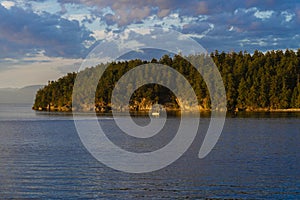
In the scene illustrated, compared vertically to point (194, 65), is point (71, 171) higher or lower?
lower

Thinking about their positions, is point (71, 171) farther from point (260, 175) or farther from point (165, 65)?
point (165, 65)

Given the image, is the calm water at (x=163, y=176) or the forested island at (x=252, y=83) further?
the forested island at (x=252, y=83)

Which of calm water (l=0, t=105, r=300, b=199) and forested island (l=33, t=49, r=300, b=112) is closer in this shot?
calm water (l=0, t=105, r=300, b=199)

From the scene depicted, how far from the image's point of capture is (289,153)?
142 feet

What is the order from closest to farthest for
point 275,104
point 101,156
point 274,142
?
1. point 101,156
2. point 274,142
3. point 275,104

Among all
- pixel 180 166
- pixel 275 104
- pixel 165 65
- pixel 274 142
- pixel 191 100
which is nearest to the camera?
pixel 180 166

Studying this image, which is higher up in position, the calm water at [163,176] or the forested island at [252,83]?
the forested island at [252,83]

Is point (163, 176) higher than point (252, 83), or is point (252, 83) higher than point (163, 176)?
point (252, 83)

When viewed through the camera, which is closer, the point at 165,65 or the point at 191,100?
the point at 191,100

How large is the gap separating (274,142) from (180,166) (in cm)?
2032

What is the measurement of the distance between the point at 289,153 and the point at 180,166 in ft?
39.9

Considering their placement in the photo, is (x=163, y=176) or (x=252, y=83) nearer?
(x=163, y=176)

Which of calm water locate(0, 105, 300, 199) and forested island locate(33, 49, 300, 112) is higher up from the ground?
forested island locate(33, 49, 300, 112)

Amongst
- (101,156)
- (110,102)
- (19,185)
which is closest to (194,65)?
(110,102)
